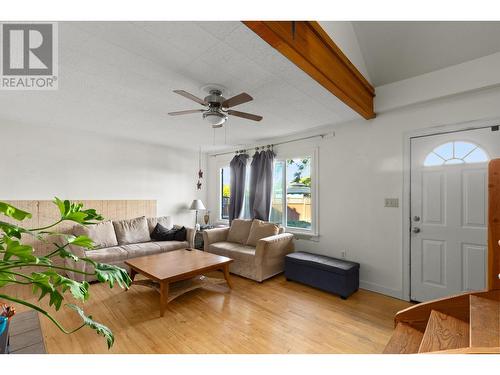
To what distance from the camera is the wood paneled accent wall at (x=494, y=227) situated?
1355 mm

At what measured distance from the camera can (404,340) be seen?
1.43 meters

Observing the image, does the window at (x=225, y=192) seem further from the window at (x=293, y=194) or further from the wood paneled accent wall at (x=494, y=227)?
the wood paneled accent wall at (x=494, y=227)

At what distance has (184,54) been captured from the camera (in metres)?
1.82

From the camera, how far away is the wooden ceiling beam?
150 centimetres

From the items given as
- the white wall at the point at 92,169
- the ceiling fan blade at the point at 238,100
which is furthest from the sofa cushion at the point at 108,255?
the ceiling fan blade at the point at 238,100

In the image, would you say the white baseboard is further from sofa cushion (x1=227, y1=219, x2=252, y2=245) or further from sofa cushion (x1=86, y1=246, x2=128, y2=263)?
sofa cushion (x1=86, y1=246, x2=128, y2=263)

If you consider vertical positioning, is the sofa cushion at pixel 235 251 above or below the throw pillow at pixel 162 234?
below

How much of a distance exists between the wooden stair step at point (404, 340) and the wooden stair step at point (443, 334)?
152 mm

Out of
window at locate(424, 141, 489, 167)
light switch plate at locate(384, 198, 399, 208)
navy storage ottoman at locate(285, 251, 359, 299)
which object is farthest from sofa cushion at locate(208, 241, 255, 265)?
window at locate(424, 141, 489, 167)

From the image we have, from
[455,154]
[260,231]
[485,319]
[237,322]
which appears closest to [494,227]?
[485,319]

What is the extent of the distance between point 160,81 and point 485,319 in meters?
2.80
